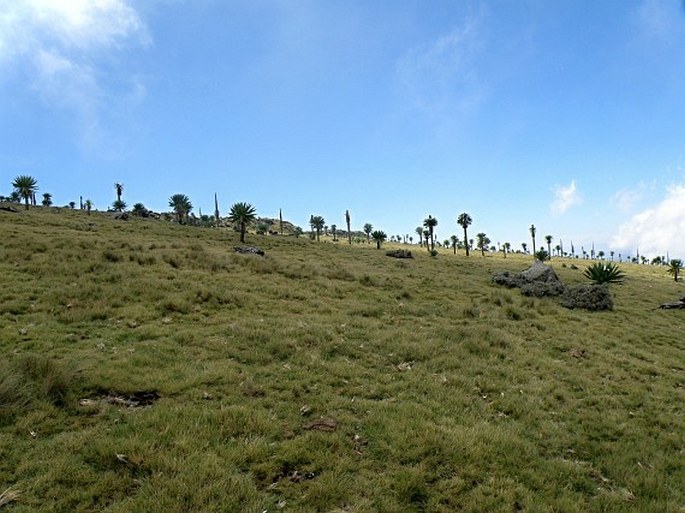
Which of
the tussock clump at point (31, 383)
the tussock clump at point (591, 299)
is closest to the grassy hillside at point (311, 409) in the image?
the tussock clump at point (31, 383)

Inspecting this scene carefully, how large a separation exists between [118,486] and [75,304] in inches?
428

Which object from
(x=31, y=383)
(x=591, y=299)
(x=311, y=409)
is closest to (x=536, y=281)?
(x=591, y=299)

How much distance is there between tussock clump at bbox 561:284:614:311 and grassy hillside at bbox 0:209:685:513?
679cm

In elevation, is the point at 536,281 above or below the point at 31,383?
above

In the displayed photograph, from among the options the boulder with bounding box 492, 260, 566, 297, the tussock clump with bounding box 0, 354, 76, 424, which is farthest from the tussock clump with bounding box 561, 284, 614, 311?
the tussock clump with bounding box 0, 354, 76, 424

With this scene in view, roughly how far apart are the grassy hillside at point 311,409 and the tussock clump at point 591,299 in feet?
22.3

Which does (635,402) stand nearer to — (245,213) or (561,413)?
(561,413)

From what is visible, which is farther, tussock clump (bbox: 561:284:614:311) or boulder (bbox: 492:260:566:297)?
boulder (bbox: 492:260:566:297)

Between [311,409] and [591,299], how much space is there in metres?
21.9

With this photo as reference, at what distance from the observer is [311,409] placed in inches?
309

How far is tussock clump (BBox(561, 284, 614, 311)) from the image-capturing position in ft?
76.7

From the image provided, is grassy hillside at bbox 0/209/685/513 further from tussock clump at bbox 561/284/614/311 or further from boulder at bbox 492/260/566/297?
boulder at bbox 492/260/566/297

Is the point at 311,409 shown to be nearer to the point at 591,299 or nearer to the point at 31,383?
the point at 31,383

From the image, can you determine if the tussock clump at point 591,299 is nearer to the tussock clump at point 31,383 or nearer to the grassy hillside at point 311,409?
the grassy hillside at point 311,409
